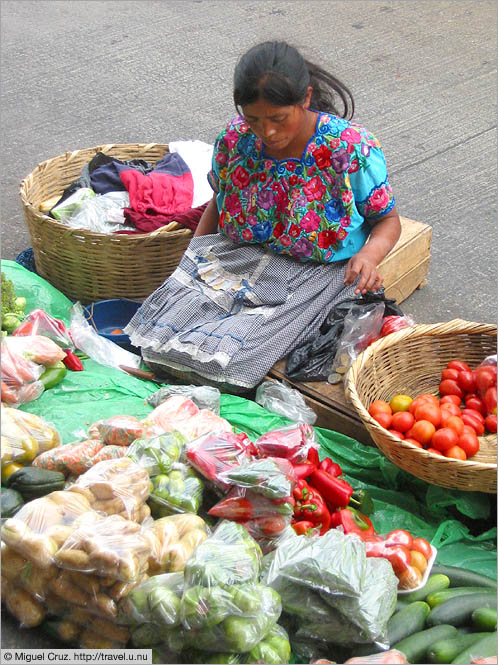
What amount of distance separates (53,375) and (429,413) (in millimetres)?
1410

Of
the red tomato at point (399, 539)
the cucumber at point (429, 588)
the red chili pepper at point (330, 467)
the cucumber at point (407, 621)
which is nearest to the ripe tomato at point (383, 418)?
the red chili pepper at point (330, 467)

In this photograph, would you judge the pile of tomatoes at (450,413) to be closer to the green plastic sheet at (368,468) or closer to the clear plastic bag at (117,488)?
the green plastic sheet at (368,468)

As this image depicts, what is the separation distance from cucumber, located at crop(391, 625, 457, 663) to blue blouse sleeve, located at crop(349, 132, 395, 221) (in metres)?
1.68

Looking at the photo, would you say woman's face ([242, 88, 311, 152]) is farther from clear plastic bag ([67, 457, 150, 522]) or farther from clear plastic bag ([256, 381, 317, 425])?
clear plastic bag ([67, 457, 150, 522])

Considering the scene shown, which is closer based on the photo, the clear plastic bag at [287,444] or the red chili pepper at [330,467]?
the clear plastic bag at [287,444]

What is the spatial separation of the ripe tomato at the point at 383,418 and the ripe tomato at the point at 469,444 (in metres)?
0.25

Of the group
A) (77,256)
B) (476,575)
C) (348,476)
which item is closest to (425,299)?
(348,476)

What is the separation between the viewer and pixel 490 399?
118 inches

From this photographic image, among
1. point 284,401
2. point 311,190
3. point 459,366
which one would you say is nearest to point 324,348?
point 284,401

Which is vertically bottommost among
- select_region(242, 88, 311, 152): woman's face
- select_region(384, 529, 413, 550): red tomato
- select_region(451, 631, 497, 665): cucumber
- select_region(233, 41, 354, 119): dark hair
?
select_region(384, 529, 413, 550): red tomato

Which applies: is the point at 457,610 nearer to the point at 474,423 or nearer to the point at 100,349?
the point at 474,423

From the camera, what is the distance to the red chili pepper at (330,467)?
9.04ft

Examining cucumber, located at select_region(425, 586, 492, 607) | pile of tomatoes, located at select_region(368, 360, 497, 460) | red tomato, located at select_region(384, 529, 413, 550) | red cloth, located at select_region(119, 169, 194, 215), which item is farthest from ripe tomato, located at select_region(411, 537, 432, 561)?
red cloth, located at select_region(119, 169, 194, 215)

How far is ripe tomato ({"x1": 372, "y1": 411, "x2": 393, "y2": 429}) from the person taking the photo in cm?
287
